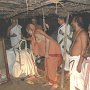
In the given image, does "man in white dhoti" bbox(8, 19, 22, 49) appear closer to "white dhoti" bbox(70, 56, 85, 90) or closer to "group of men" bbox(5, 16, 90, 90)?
"group of men" bbox(5, 16, 90, 90)

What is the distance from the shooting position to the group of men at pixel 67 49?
834 centimetres

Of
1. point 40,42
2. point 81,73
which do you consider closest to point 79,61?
point 81,73

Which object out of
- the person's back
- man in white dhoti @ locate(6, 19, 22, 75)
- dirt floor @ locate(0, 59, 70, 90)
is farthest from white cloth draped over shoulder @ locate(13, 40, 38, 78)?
the person's back

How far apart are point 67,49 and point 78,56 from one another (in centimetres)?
341

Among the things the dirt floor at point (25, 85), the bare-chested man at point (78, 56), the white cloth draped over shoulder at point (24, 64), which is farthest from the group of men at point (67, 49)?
the white cloth draped over shoulder at point (24, 64)

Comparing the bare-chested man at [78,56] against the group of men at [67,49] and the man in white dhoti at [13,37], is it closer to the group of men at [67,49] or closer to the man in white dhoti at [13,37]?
the group of men at [67,49]

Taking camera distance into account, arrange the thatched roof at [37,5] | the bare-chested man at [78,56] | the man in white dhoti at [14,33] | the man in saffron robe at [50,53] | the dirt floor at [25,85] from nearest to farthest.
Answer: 1. the thatched roof at [37,5]
2. the bare-chested man at [78,56]
3. the man in saffron robe at [50,53]
4. the dirt floor at [25,85]
5. the man in white dhoti at [14,33]

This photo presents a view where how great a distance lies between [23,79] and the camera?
39.3 feet

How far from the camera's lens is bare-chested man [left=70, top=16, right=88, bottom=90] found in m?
8.31

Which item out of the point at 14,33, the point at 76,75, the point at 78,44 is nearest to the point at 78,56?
the point at 78,44

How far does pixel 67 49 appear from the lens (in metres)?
11.8

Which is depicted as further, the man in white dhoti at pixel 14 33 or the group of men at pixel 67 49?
the man in white dhoti at pixel 14 33

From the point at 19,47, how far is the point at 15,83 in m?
1.22

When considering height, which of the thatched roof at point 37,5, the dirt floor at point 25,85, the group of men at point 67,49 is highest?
the thatched roof at point 37,5
